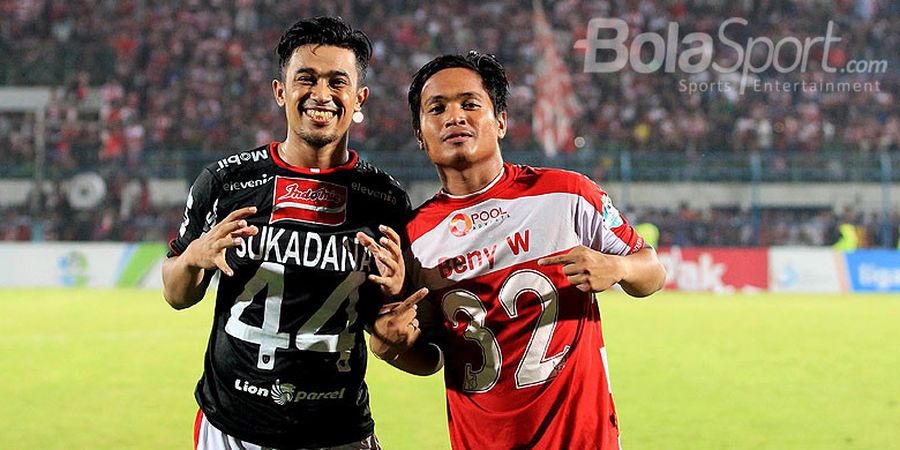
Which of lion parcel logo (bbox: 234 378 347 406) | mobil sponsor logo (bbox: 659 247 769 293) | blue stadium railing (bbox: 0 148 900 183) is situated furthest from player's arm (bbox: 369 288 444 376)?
blue stadium railing (bbox: 0 148 900 183)

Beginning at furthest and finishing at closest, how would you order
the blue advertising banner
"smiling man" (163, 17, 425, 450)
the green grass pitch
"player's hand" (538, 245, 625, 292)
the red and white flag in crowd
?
the red and white flag in crowd → the blue advertising banner → the green grass pitch → "smiling man" (163, 17, 425, 450) → "player's hand" (538, 245, 625, 292)

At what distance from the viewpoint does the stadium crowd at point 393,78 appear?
986 inches

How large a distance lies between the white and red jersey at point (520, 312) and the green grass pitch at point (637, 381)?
3.39 m

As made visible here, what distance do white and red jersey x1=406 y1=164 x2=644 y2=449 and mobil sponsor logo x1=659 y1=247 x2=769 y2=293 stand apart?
642 inches

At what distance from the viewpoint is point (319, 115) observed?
3350 millimetres

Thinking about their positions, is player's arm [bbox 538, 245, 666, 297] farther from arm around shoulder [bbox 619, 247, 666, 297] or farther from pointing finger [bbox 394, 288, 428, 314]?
pointing finger [bbox 394, 288, 428, 314]

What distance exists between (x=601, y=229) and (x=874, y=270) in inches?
699

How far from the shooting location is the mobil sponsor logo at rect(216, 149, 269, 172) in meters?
3.41

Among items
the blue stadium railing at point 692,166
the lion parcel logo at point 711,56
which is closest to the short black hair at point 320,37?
the blue stadium railing at point 692,166

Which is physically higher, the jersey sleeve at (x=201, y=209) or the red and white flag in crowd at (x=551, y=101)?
the red and white flag in crowd at (x=551, y=101)

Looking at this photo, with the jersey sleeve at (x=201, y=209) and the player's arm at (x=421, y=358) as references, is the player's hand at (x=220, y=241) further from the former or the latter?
the player's arm at (x=421, y=358)

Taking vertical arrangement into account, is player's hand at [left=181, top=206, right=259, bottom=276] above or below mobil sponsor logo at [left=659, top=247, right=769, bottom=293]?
above

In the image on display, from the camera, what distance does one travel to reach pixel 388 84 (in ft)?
91.2

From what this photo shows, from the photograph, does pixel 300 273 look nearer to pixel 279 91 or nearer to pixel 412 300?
pixel 412 300
